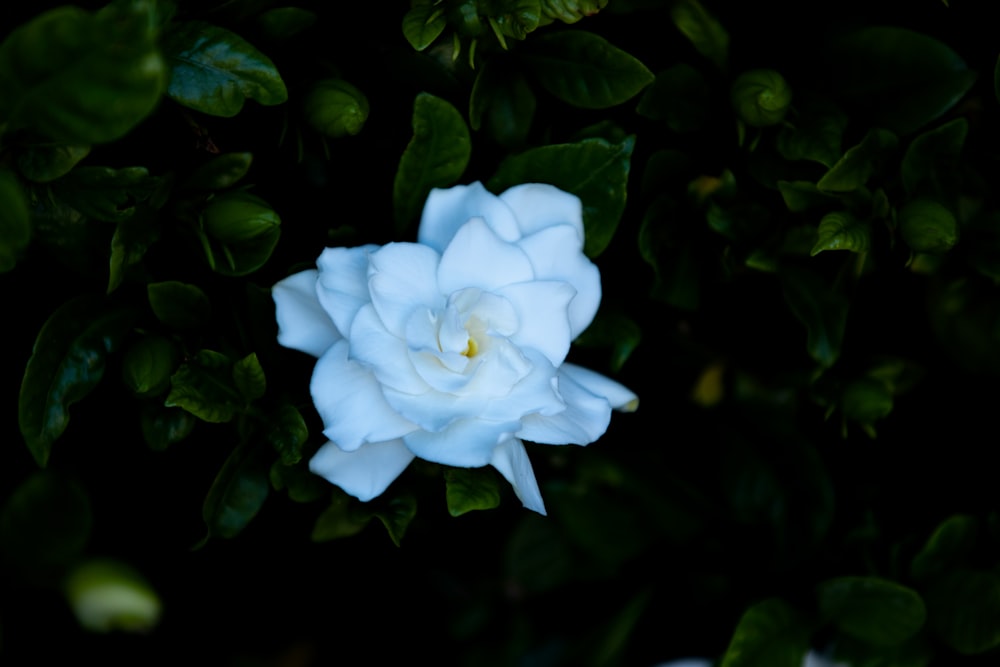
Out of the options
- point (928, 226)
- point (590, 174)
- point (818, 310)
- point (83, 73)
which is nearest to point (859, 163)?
point (928, 226)

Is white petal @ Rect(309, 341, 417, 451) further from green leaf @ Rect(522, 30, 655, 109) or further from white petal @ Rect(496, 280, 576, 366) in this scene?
green leaf @ Rect(522, 30, 655, 109)

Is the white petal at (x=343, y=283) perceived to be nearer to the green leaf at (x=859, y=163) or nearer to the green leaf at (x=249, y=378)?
the green leaf at (x=249, y=378)

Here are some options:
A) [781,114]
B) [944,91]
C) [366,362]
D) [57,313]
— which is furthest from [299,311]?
[944,91]

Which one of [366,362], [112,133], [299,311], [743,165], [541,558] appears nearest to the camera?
[112,133]

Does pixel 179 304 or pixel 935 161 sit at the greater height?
pixel 935 161

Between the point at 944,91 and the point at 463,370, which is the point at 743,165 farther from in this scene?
the point at 463,370

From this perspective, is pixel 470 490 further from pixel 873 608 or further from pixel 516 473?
pixel 873 608
